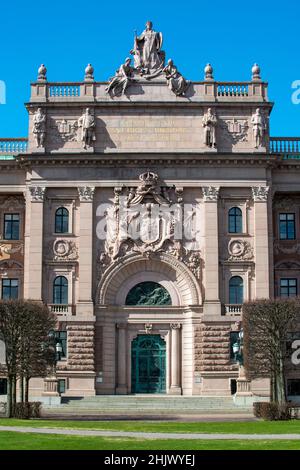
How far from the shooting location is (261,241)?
62.0m

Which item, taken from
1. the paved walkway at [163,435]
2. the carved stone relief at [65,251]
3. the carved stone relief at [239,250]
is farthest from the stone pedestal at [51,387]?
the paved walkway at [163,435]

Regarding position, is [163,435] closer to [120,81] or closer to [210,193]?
[210,193]

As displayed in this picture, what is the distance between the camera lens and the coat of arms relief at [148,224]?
61938mm

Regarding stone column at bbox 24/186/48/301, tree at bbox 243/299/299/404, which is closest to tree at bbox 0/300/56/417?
stone column at bbox 24/186/48/301

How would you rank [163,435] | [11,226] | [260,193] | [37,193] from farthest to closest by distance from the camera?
[11,226] < [260,193] < [37,193] < [163,435]

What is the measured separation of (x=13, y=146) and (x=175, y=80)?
42.3 feet

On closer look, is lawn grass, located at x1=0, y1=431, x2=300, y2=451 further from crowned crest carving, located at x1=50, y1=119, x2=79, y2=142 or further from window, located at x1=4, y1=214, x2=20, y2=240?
crowned crest carving, located at x1=50, y1=119, x2=79, y2=142

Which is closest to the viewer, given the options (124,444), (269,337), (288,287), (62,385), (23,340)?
(124,444)

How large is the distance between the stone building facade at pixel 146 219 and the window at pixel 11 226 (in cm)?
18

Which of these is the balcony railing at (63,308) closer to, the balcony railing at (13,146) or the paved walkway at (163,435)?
the balcony railing at (13,146)

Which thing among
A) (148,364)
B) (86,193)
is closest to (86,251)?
(86,193)

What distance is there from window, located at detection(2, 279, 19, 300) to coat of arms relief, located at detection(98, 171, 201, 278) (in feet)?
20.9

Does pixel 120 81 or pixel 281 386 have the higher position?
pixel 120 81

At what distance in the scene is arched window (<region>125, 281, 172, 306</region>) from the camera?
63094mm
